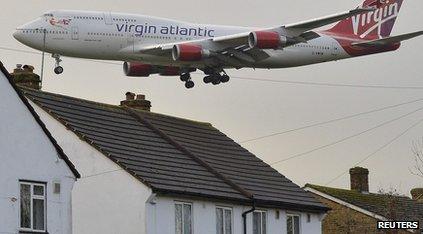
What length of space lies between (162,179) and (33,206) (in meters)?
7.26

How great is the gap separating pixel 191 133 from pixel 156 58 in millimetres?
23417

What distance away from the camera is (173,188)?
40.2 m

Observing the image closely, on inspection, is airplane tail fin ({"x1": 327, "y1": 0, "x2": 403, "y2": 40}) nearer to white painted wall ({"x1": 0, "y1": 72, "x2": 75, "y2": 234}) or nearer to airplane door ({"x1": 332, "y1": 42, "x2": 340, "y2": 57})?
airplane door ({"x1": 332, "y1": 42, "x2": 340, "y2": 57})

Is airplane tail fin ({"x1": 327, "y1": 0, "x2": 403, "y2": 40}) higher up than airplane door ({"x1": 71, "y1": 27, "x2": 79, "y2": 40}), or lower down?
higher up

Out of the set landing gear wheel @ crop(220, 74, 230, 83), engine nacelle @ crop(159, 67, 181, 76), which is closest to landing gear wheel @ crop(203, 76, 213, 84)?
landing gear wheel @ crop(220, 74, 230, 83)

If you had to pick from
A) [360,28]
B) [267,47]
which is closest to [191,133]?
[267,47]

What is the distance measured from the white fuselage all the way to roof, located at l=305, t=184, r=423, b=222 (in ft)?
47.9

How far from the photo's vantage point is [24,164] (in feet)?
111

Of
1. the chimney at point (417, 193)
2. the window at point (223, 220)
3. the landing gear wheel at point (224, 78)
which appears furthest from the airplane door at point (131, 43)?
the window at point (223, 220)

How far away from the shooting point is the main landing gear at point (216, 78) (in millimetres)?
72750

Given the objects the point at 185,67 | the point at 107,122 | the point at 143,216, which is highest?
the point at 185,67

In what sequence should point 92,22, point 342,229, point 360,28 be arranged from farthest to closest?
point 360,28, point 92,22, point 342,229

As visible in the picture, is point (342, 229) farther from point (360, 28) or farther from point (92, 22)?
point (360, 28)

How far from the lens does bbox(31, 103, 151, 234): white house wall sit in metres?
39.3
